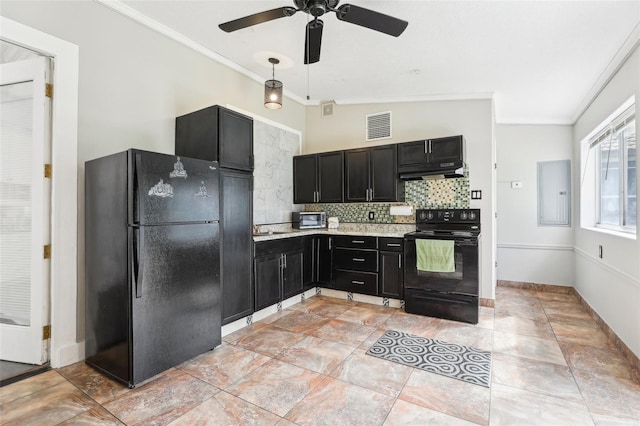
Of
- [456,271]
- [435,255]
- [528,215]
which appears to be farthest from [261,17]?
[528,215]

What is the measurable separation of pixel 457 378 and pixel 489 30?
2988 millimetres

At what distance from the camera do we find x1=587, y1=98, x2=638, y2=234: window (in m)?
3.07

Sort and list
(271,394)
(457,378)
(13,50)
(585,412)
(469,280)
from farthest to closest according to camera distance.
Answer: (469,280) < (13,50) < (457,378) < (271,394) < (585,412)

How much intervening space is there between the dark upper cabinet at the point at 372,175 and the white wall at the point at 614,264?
226 cm

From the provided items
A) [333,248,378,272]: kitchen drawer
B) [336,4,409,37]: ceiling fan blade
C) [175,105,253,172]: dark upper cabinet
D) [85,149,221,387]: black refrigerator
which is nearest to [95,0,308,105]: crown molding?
[175,105,253,172]: dark upper cabinet

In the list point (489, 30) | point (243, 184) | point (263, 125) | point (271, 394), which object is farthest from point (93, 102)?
point (489, 30)

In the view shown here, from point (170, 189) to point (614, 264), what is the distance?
13.6ft

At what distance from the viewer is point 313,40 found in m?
2.45

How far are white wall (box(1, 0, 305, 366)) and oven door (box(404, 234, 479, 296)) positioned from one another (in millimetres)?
3045

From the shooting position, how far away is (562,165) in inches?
191

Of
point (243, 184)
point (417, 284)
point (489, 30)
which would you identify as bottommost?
point (417, 284)

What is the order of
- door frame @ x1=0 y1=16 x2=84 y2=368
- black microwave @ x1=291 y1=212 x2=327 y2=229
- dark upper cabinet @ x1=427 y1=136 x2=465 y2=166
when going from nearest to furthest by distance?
door frame @ x1=0 y1=16 x2=84 y2=368 → dark upper cabinet @ x1=427 y1=136 x2=465 y2=166 → black microwave @ x1=291 y1=212 x2=327 y2=229

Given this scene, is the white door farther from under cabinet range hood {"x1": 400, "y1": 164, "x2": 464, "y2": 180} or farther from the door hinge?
under cabinet range hood {"x1": 400, "y1": 164, "x2": 464, "y2": 180}

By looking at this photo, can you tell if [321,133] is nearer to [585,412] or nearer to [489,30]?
[489,30]
